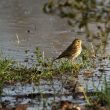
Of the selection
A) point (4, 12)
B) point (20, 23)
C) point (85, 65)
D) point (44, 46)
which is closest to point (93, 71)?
point (85, 65)

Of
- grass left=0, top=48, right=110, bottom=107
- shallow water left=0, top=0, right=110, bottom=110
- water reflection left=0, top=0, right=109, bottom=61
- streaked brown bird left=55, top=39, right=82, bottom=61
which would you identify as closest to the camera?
shallow water left=0, top=0, right=110, bottom=110

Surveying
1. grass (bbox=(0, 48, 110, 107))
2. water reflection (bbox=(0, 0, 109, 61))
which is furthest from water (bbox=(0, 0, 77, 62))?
grass (bbox=(0, 48, 110, 107))

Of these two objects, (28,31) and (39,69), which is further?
(28,31)

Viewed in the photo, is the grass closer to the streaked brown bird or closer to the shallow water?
the streaked brown bird

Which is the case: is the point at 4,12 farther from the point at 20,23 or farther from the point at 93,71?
the point at 93,71

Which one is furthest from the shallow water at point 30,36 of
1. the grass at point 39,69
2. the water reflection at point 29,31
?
the grass at point 39,69

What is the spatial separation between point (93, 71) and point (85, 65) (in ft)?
1.02

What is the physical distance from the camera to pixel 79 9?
19.5 ft

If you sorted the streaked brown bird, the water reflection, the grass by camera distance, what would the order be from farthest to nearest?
the water reflection, the streaked brown bird, the grass

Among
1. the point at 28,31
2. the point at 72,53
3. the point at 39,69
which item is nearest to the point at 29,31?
the point at 28,31

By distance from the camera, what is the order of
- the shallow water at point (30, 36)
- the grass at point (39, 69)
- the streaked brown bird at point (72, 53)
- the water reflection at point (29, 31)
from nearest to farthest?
the shallow water at point (30, 36)
the grass at point (39, 69)
the streaked brown bird at point (72, 53)
the water reflection at point (29, 31)

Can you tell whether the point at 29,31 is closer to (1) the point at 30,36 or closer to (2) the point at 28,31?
(2) the point at 28,31

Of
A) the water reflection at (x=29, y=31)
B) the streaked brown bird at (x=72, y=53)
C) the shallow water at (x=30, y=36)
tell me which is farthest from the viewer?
the water reflection at (x=29, y=31)

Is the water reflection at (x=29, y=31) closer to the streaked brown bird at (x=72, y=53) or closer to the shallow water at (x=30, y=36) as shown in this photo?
the shallow water at (x=30, y=36)
